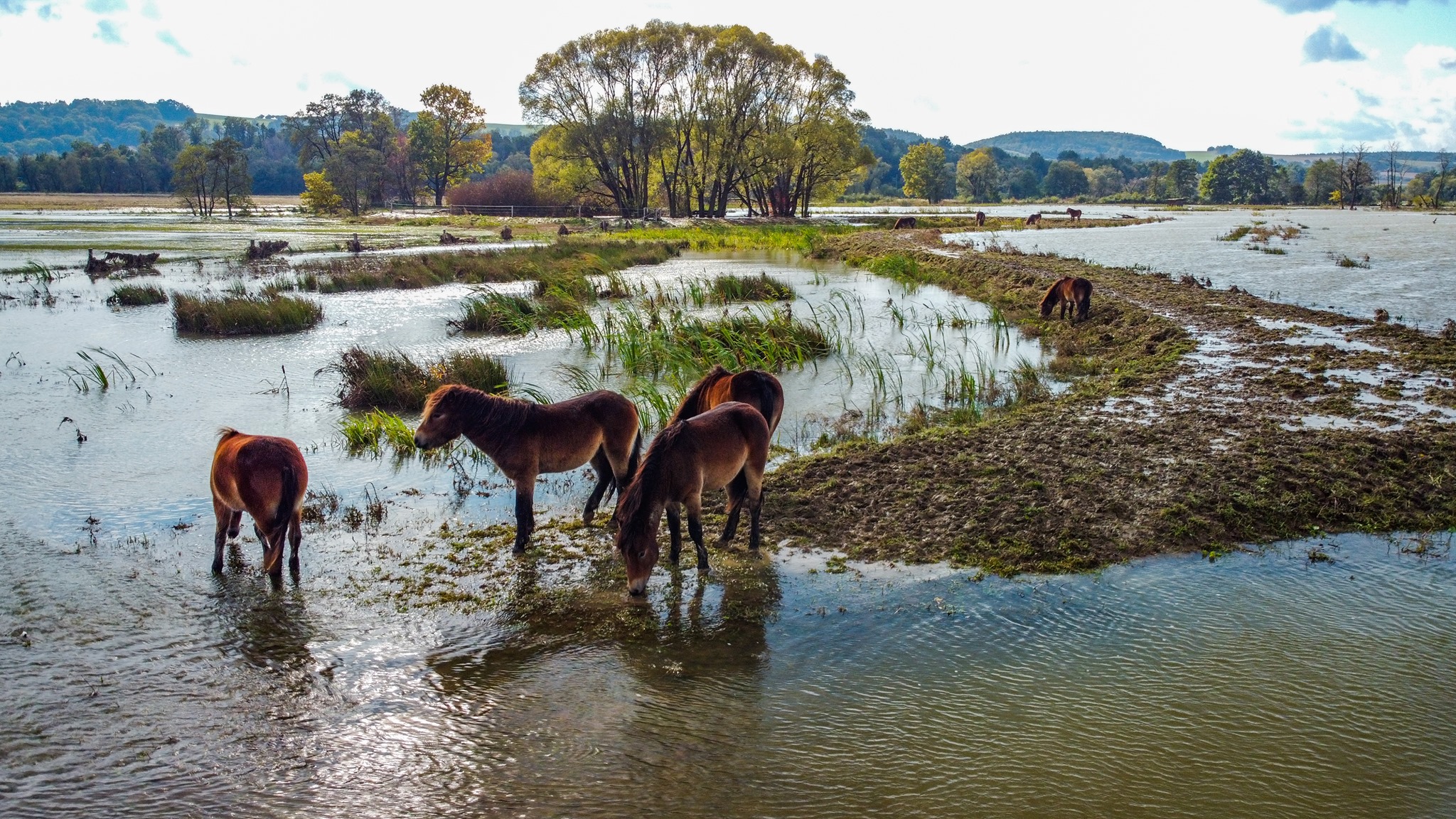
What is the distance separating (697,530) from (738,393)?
6.09ft

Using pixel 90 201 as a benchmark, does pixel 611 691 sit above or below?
below

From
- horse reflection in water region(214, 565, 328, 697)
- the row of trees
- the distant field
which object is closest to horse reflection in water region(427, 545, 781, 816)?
horse reflection in water region(214, 565, 328, 697)

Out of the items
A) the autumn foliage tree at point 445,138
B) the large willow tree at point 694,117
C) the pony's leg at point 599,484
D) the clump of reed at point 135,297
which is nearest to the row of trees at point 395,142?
the autumn foliage tree at point 445,138

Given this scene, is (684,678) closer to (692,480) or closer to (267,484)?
(692,480)

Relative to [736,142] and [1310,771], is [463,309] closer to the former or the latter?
[1310,771]

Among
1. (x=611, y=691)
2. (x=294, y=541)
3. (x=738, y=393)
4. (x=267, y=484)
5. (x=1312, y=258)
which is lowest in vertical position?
(x=611, y=691)

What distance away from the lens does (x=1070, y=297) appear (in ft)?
60.9

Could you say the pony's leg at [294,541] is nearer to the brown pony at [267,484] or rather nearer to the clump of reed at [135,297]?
the brown pony at [267,484]

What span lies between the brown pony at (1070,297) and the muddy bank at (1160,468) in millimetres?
4646

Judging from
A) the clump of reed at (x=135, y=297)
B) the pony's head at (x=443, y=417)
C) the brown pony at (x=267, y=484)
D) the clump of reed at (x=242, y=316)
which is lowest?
the brown pony at (x=267, y=484)

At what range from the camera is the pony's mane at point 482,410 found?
7258mm

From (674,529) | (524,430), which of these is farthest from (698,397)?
(674,529)

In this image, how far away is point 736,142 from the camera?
65.6 metres

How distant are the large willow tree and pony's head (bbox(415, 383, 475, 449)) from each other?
57.6 metres
